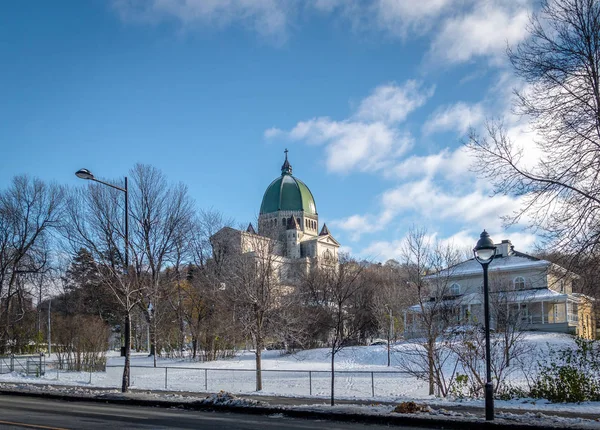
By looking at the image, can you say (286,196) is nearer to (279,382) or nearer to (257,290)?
(279,382)

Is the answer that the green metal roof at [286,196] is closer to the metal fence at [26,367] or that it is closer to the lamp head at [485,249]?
the metal fence at [26,367]

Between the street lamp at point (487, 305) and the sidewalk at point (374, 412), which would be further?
the street lamp at point (487, 305)

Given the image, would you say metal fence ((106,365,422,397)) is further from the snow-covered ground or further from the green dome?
the green dome

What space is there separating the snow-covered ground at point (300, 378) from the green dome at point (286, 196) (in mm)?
98772

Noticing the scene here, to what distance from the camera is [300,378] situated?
3084 centimetres

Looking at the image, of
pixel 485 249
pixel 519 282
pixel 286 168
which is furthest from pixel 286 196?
pixel 485 249

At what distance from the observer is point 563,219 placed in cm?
1437

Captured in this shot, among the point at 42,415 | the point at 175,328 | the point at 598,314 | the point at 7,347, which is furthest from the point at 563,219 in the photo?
the point at 7,347

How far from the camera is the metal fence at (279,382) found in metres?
25.0

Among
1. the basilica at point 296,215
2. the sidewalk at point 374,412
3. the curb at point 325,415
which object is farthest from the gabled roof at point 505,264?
the basilica at point 296,215

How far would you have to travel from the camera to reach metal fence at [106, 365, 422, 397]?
2495cm

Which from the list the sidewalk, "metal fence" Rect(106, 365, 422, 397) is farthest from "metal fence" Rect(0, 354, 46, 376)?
the sidewalk

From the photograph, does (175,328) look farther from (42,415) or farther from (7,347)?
(42,415)

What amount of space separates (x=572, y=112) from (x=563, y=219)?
264 centimetres
